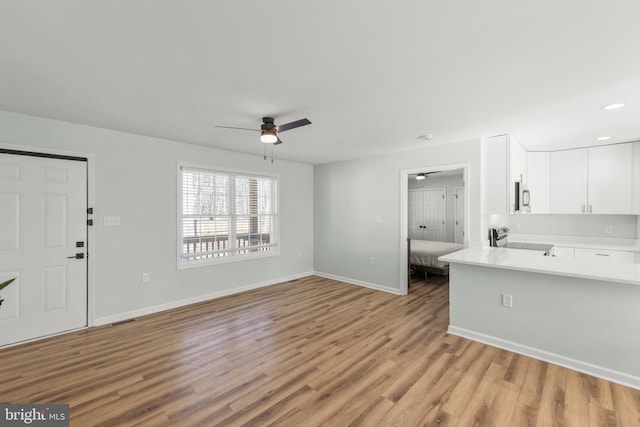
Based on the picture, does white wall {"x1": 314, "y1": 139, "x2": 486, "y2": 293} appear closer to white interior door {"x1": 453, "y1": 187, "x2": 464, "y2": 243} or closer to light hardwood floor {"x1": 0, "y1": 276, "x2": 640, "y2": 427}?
light hardwood floor {"x1": 0, "y1": 276, "x2": 640, "y2": 427}

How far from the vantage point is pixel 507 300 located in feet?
9.73

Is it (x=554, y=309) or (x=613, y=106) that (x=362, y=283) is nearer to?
(x=554, y=309)

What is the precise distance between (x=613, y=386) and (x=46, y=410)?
176 inches

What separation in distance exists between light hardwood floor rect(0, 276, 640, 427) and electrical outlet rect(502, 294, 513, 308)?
49cm

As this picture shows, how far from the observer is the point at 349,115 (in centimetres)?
304

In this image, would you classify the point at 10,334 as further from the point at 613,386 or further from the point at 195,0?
the point at 613,386

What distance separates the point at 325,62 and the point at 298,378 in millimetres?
2561

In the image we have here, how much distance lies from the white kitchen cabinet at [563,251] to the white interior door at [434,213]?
3.42 m

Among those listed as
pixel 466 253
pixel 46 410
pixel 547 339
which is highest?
pixel 466 253

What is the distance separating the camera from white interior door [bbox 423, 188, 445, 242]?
8.15 m

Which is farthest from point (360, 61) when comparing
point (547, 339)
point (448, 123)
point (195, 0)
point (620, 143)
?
point (620, 143)

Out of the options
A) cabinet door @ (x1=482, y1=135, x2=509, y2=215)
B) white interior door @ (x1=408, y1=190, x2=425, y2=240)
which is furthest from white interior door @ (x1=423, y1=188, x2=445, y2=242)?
cabinet door @ (x1=482, y1=135, x2=509, y2=215)

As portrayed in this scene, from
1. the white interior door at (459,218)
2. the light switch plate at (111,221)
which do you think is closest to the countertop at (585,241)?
the white interior door at (459,218)

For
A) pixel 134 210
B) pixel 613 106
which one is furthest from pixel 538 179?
pixel 134 210
